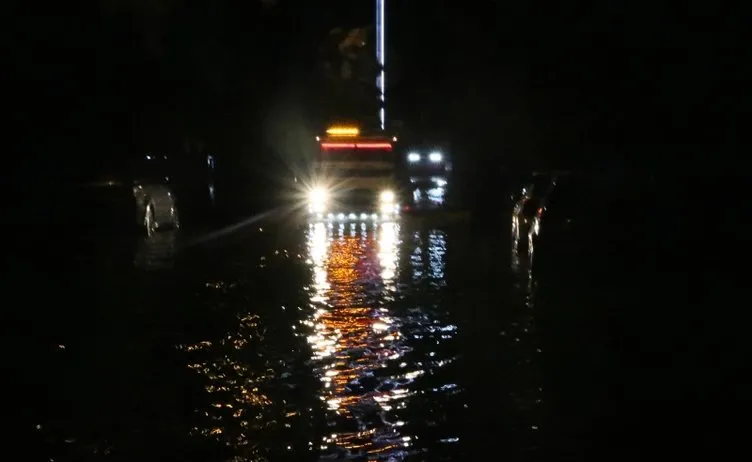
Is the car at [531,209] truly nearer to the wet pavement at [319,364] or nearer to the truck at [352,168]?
the wet pavement at [319,364]

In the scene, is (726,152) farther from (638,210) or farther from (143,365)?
(143,365)

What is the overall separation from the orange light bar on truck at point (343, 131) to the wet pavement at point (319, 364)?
19.3 metres

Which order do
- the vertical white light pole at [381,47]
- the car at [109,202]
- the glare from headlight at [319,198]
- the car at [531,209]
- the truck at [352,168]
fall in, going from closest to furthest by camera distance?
the car at [531,209], the car at [109,202], the glare from headlight at [319,198], the truck at [352,168], the vertical white light pole at [381,47]

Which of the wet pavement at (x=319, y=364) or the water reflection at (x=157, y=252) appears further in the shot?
the water reflection at (x=157, y=252)

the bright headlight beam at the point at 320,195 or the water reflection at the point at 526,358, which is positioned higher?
the bright headlight beam at the point at 320,195

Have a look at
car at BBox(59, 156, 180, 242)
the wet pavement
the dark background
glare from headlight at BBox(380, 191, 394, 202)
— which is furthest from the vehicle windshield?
the wet pavement

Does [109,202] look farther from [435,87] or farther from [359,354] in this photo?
[435,87]

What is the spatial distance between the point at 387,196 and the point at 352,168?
5.36ft

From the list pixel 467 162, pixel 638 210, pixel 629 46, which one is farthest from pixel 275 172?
pixel 638 210

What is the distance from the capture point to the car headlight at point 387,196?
38.7 m

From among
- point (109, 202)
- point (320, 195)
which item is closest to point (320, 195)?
point (320, 195)

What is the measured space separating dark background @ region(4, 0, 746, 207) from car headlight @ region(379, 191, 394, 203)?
527 cm

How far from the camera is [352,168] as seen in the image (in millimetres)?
38094

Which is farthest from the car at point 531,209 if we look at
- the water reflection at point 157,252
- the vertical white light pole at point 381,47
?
the vertical white light pole at point 381,47
